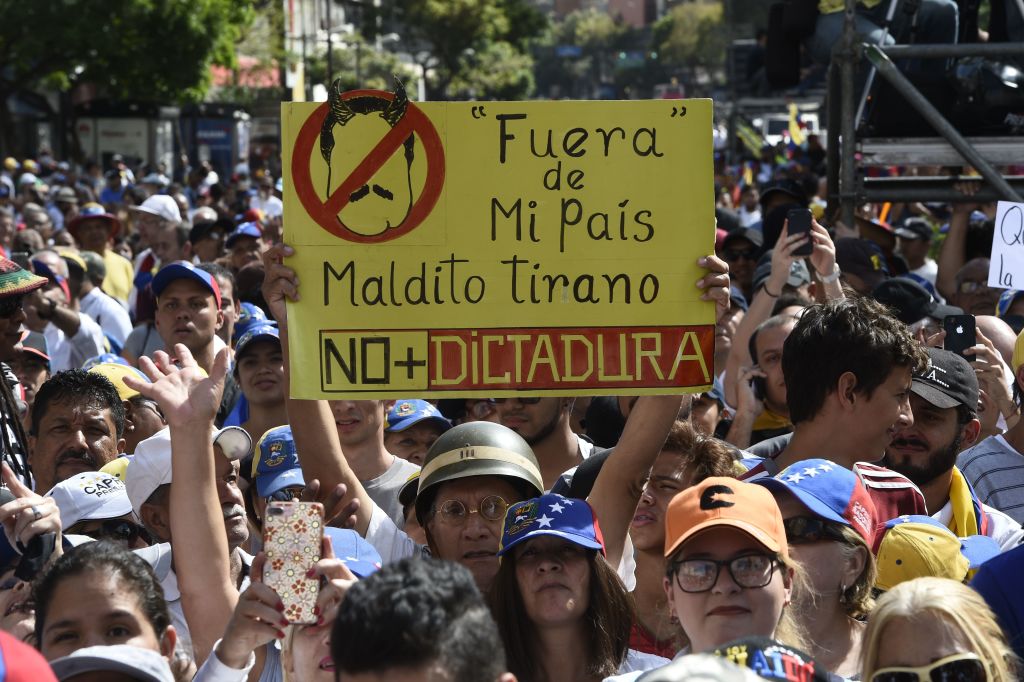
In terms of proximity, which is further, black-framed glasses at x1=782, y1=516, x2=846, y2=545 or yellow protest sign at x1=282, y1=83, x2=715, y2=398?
yellow protest sign at x1=282, y1=83, x2=715, y2=398

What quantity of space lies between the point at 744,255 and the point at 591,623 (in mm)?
5602

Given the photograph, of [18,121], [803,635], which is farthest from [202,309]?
[18,121]

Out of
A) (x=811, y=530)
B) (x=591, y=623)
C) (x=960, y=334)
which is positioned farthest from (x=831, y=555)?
(x=960, y=334)

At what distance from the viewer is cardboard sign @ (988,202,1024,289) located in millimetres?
6297

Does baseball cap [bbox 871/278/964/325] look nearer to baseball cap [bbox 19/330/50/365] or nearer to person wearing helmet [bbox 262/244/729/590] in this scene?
person wearing helmet [bbox 262/244/729/590]

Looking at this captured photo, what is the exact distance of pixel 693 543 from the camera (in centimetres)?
351

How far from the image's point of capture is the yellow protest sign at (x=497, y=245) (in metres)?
4.31

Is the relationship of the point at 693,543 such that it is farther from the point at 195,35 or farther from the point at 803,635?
the point at 195,35

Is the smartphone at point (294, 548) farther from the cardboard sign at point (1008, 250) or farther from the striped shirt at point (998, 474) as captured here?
the cardboard sign at point (1008, 250)

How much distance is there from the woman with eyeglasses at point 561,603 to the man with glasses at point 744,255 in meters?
5.46

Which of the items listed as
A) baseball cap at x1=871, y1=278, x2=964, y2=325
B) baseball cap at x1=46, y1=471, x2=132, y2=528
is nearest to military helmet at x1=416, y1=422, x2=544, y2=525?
baseball cap at x1=46, y1=471, x2=132, y2=528

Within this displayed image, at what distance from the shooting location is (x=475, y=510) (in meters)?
4.38

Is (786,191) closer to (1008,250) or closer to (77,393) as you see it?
(1008,250)

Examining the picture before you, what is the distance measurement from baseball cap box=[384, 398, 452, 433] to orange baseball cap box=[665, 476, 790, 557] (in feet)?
8.48
